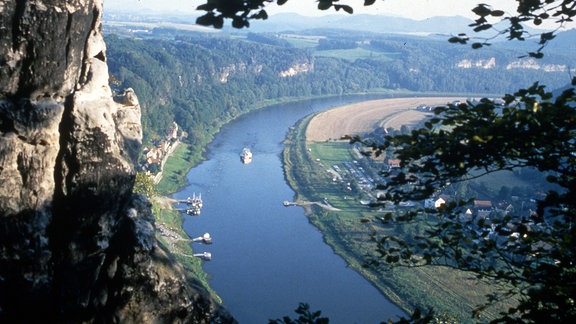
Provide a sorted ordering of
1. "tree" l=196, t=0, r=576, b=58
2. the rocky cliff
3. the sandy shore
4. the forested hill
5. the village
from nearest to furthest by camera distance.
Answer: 1. "tree" l=196, t=0, r=576, b=58
2. the rocky cliff
3. the village
4. the sandy shore
5. the forested hill

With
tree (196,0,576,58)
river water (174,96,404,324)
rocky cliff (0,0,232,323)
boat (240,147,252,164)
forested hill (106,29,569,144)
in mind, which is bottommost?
river water (174,96,404,324)

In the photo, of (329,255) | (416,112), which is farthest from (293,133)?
(329,255)

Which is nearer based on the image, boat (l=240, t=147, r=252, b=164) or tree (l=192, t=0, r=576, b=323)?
tree (l=192, t=0, r=576, b=323)

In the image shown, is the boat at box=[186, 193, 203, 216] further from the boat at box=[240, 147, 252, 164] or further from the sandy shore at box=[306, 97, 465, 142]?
the sandy shore at box=[306, 97, 465, 142]

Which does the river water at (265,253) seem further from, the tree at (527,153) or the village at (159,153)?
the tree at (527,153)

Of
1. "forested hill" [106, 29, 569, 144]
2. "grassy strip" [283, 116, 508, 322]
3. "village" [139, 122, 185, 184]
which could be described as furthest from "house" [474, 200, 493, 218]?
"forested hill" [106, 29, 569, 144]

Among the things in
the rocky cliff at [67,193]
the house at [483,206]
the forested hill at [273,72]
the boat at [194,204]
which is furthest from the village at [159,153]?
the rocky cliff at [67,193]

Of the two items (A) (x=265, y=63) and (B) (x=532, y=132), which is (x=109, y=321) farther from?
(A) (x=265, y=63)


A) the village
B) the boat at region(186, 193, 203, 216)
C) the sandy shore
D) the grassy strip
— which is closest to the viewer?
the grassy strip
